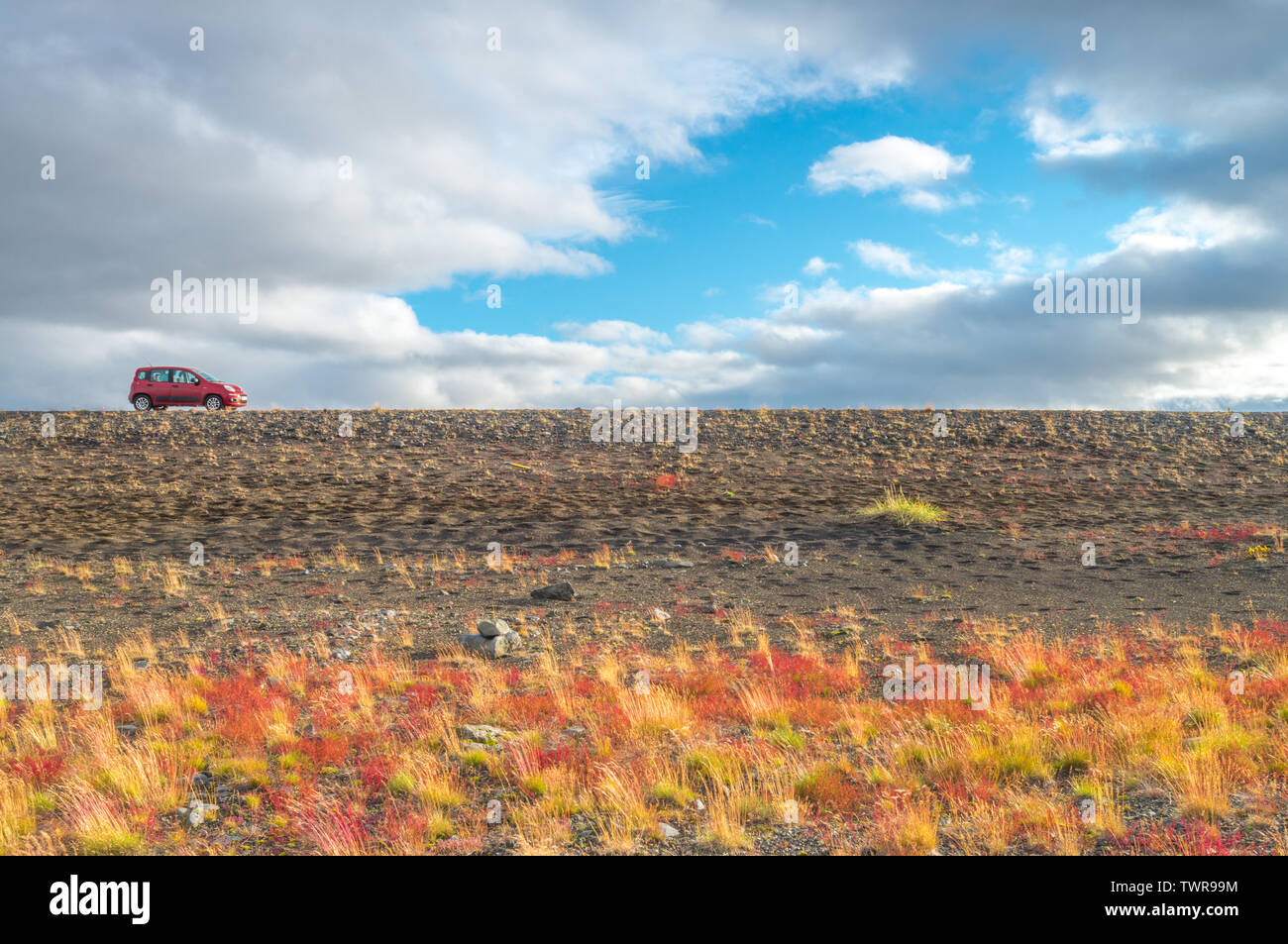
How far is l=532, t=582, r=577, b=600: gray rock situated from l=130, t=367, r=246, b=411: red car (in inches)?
1203

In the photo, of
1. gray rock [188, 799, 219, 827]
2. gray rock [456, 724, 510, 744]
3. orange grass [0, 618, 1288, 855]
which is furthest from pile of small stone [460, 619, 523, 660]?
gray rock [188, 799, 219, 827]

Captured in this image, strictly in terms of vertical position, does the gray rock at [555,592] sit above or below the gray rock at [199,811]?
above

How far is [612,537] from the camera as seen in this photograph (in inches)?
949

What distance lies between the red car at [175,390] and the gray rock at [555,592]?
30.6 meters

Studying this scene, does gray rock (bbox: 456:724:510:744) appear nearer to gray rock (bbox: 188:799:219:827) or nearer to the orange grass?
the orange grass

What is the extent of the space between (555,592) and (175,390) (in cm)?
3227

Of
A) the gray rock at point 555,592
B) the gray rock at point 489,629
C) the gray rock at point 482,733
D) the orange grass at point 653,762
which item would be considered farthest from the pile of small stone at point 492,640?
the gray rock at point 482,733

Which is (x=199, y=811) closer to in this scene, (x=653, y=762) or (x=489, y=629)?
(x=653, y=762)

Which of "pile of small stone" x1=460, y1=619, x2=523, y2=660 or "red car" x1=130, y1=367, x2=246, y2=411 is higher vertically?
"red car" x1=130, y1=367, x2=246, y2=411

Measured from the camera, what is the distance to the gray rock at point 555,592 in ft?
57.1

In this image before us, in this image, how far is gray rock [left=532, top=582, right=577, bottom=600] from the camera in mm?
17391

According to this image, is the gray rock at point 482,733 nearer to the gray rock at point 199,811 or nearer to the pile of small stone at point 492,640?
the gray rock at point 199,811

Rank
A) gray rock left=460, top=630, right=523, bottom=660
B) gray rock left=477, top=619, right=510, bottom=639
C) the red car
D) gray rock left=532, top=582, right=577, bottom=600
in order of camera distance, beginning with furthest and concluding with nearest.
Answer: the red car
gray rock left=532, top=582, right=577, bottom=600
gray rock left=477, top=619, right=510, bottom=639
gray rock left=460, top=630, right=523, bottom=660
